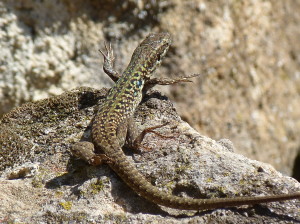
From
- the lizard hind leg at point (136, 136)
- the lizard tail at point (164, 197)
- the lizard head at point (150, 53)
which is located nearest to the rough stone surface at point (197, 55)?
the lizard head at point (150, 53)

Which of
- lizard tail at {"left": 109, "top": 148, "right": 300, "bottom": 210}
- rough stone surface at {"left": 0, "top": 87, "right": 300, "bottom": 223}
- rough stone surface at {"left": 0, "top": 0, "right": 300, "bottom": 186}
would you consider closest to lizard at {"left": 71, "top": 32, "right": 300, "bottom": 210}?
lizard tail at {"left": 109, "top": 148, "right": 300, "bottom": 210}

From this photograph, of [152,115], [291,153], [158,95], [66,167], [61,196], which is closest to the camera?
[61,196]

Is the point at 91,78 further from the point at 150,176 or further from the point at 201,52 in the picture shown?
the point at 150,176

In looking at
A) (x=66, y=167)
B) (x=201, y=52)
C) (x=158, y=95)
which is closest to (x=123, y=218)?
(x=66, y=167)

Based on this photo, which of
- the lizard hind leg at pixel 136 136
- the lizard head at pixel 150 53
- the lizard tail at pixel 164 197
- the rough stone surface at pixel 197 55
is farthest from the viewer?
the rough stone surface at pixel 197 55

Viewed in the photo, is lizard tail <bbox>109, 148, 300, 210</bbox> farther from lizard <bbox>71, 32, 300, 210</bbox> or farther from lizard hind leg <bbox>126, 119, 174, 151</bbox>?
lizard hind leg <bbox>126, 119, 174, 151</bbox>

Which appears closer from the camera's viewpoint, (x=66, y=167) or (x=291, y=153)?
(x=66, y=167)

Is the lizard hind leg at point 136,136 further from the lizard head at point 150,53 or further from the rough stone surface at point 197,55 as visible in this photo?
the rough stone surface at point 197,55
